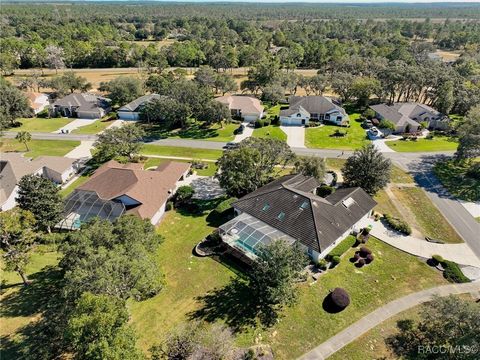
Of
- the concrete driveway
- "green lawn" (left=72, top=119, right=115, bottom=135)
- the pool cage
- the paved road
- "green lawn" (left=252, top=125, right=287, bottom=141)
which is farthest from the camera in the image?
"green lawn" (left=72, top=119, right=115, bottom=135)

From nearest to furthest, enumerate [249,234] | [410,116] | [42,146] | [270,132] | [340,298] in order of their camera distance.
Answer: [340,298] < [249,234] < [42,146] < [270,132] < [410,116]

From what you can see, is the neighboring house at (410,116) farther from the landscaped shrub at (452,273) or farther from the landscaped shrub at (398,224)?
the landscaped shrub at (452,273)

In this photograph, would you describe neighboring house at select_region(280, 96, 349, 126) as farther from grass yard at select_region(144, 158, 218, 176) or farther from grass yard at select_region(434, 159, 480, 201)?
grass yard at select_region(144, 158, 218, 176)

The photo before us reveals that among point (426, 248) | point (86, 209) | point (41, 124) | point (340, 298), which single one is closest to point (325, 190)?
point (426, 248)

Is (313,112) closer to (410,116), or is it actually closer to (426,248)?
(410,116)

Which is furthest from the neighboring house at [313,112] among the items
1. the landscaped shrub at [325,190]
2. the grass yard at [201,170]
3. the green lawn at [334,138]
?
the landscaped shrub at [325,190]

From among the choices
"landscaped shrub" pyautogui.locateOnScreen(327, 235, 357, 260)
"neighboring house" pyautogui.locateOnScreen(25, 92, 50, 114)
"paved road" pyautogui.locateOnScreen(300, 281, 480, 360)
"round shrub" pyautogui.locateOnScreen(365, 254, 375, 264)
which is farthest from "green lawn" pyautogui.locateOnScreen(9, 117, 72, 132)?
"paved road" pyautogui.locateOnScreen(300, 281, 480, 360)

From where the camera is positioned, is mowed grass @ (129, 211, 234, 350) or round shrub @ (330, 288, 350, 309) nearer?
mowed grass @ (129, 211, 234, 350)
